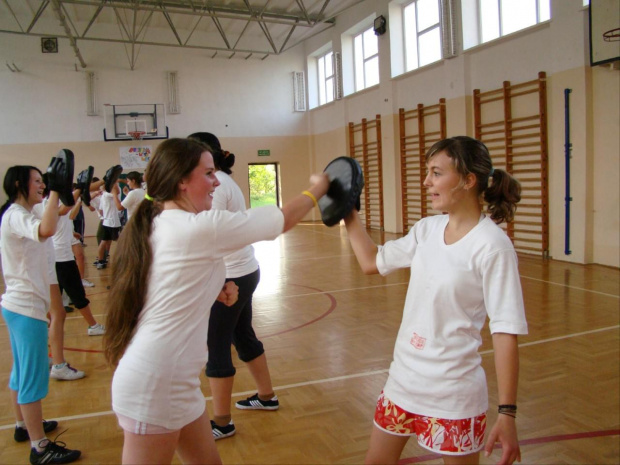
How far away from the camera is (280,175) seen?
17.7 metres

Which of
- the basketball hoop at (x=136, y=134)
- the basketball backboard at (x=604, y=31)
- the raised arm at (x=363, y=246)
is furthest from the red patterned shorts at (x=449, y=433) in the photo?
the basketball hoop at (x=136, y=134)

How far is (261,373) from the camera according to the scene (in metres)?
3.18

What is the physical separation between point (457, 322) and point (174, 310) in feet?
2.88

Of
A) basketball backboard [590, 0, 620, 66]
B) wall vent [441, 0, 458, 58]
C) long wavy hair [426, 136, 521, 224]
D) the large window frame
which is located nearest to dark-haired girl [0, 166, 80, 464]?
long wavy hair [426, 136, 521, 224]

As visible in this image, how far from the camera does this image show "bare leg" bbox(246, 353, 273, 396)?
10.3 ft

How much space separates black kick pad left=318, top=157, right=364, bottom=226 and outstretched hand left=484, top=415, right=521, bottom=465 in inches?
32.3

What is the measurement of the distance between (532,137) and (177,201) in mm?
8457

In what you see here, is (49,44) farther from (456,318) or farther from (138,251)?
(456,318)

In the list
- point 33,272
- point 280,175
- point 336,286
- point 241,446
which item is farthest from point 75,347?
point 280,175

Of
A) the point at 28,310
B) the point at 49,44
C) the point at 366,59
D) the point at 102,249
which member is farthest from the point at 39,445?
the point at 49,44

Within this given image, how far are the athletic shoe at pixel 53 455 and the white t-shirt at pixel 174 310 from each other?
5.13 feet

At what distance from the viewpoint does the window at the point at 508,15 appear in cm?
866

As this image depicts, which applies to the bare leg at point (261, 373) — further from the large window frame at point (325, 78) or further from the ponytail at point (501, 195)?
the large window frame at point (325, 78)

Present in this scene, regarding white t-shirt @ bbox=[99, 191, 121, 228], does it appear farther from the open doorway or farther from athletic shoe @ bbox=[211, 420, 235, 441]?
the open doorway
